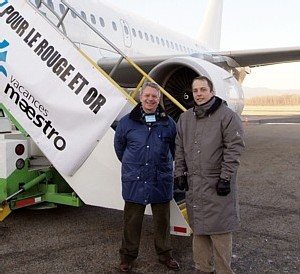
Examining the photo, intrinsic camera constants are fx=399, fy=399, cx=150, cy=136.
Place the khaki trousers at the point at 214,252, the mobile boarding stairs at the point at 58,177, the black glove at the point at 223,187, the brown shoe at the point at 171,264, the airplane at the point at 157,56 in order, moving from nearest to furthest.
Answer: the black glove at the point at 223,187 < the khaki trousers at the point at 214,252 < the brown shoe at the point at 171,264 < the mobile boarding stairs at the point at 58,177 < the airplane at the point at 157,56

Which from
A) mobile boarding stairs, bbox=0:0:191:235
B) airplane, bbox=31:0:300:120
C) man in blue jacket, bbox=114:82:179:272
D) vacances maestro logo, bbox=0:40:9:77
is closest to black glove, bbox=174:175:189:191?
man in blue jacket, bbox=114:82:179:272

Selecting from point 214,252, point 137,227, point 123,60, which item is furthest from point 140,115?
point 123,60

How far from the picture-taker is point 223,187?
2684mm

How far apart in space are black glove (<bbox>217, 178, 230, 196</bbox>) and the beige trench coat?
3cm

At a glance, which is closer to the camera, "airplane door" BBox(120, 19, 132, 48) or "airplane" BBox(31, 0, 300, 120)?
"airplane" BBox(31, 0, 300, 120)

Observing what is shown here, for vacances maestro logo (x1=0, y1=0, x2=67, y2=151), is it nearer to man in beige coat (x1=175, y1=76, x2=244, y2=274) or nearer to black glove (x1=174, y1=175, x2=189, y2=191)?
black glove (x1=174, y1=175, x2=189, y2=191)

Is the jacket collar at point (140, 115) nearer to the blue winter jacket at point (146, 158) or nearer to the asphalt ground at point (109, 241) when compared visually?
the blue winter jacket at point (146, 158)

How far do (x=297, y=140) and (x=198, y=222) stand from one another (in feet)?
39.1

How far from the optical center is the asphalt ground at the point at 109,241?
336cm

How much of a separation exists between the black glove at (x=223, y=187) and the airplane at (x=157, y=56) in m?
3.17

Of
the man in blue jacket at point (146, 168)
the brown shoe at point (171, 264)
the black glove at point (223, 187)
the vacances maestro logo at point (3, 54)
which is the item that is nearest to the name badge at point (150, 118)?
the man in blue jacket at point (146, 168)

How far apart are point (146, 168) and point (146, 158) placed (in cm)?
8

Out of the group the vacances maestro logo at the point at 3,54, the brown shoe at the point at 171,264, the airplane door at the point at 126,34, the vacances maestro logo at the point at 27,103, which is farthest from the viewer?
the airplane door at the point at 126,34

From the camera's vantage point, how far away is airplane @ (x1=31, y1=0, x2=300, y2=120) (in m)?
6.43
